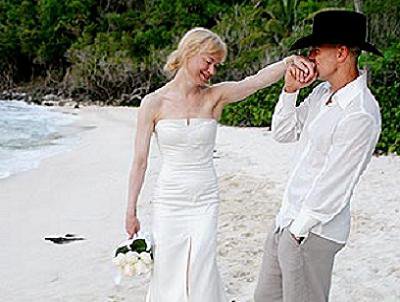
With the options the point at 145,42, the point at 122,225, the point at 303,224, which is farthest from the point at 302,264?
the point at 145,42

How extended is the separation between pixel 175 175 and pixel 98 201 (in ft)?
20.7

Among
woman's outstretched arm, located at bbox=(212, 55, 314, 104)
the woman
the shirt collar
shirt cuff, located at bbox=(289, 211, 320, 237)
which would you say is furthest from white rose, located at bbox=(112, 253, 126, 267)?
the shirt collar

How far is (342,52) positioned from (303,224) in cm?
66

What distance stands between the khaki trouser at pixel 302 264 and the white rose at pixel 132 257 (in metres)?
0.73

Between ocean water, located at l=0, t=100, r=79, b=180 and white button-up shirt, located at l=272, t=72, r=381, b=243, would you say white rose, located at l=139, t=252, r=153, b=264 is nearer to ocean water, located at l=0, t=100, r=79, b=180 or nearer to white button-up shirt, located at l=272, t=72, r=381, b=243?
white button-up shirt, located at l=272, t=72, r=381, b=243

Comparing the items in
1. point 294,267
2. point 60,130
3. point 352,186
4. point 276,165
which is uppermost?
point 352,186

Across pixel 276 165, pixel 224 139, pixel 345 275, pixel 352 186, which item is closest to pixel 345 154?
pixel 352 186

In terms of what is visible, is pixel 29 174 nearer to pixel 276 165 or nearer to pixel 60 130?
pixel 276 165

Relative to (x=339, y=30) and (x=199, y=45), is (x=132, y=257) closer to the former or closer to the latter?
(x=199, y=45)

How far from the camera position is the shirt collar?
264cm

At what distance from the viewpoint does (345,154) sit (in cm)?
255

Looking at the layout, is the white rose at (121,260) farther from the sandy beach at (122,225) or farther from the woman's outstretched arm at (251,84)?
the sandy beach at (122,225)

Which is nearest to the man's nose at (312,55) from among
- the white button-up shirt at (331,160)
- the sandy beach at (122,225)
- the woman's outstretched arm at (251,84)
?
the white button-up shirt at (331,160)

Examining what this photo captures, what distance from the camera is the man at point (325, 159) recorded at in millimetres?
2570
